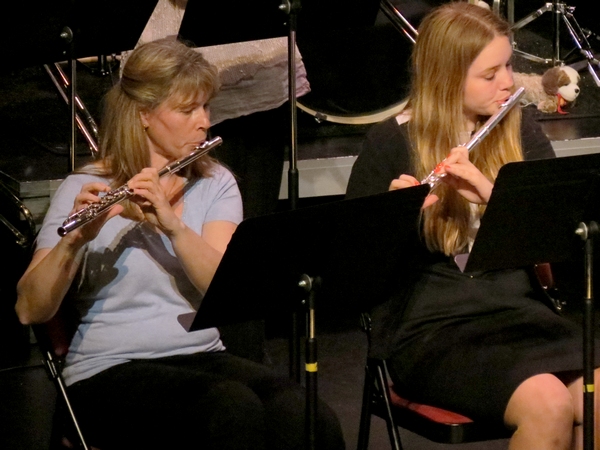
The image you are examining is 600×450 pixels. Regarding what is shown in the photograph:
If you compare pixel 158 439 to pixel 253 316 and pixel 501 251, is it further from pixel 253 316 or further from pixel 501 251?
pixel 501 251

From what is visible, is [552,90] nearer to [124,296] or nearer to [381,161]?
[381,161]

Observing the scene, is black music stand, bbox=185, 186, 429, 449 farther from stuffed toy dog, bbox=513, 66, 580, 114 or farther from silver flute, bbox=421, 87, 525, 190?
stuffed toy dog, bbox=513, 66, 580, 114

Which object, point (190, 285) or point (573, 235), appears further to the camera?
point (190, 285)

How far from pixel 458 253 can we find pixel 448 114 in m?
0.31

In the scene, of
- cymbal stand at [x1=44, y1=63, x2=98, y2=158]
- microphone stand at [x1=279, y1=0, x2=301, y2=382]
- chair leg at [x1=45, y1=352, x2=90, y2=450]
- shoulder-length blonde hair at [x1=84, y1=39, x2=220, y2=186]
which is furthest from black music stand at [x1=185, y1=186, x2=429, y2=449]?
cymbal stand at [x1=44, y1=63, x2=98, y2=158]

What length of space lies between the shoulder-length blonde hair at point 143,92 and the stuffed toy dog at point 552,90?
245 centimetres

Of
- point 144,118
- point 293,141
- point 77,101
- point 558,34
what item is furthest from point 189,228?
point 558,34

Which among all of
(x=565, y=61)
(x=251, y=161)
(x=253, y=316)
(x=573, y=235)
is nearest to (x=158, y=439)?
(x=253, y=316)

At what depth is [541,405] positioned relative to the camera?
72.8 inches

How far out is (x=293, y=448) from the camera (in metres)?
1.83

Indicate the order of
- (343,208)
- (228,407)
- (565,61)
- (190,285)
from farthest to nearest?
1. (565,61)
2. (190,285)
3. (228,407)
4. (343,208)

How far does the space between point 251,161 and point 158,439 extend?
119 centimetres

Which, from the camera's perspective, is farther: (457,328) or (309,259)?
(457,328)

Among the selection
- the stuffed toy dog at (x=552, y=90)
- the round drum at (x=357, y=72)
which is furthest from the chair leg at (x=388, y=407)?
the stuffed toy dog at (x=552, y=90)
